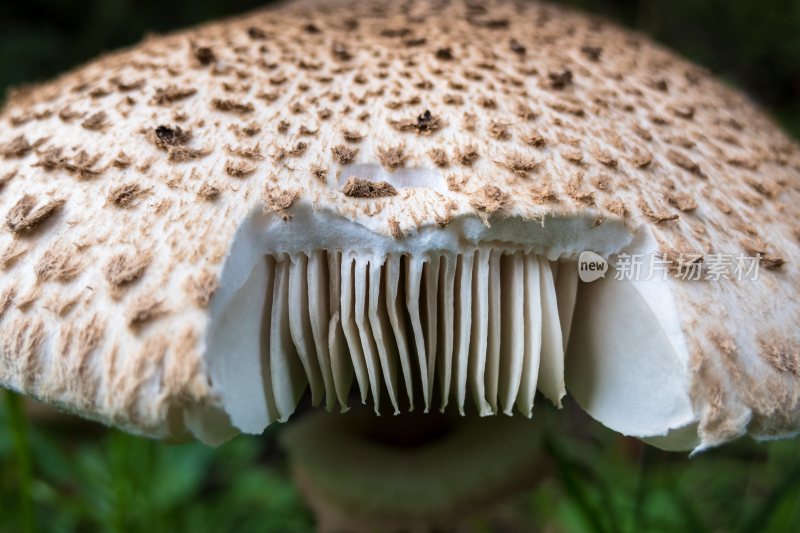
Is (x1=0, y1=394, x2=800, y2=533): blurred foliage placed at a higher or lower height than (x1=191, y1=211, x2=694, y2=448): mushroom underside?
lower

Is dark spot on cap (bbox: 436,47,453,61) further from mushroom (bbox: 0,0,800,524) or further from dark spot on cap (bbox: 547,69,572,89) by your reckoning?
dark spot on cap (bbox: 547,69,572,89)

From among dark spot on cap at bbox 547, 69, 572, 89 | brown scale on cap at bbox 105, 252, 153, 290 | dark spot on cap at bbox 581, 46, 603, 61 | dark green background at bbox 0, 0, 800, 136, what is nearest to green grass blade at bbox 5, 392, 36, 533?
brown scale on cap at bbox 105, 252, 153, 290

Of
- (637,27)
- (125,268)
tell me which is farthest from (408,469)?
(637,27)

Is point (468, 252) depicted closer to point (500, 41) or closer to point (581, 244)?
point (581, 244)

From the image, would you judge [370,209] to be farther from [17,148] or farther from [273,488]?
[273,488]

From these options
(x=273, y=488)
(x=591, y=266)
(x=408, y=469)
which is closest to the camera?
(x=591, y=266)

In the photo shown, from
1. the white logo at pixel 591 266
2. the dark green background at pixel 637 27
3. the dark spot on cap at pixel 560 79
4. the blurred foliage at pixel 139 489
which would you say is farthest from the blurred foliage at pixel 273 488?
the dark green background at pixel 637 27

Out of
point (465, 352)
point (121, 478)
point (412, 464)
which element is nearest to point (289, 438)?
point (412, 464)
